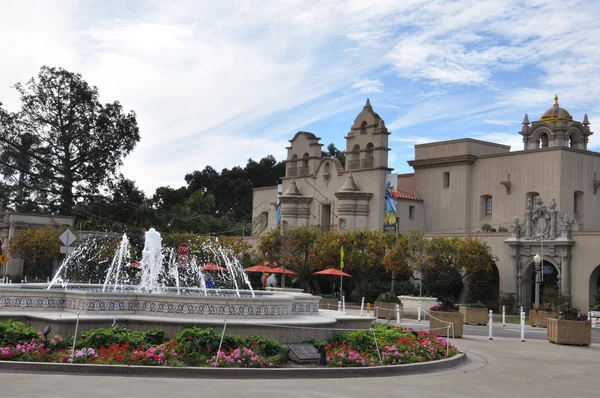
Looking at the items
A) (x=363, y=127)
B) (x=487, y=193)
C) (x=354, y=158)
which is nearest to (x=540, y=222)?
(x=487, y=193)

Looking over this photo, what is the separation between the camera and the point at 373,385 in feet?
44.5

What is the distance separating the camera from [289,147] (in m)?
67.9

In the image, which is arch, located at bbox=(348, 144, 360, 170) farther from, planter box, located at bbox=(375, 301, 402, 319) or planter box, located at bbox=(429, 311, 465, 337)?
planter box, located at bbox=(429, 311, 465, 337)

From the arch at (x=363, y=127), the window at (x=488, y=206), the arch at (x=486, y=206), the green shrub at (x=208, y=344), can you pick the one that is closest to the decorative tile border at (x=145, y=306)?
the green shrub at (x=208, y=344)

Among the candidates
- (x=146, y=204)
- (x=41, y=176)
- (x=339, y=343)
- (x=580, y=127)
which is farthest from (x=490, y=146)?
(x=339, y=343)

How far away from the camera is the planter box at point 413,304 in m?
38.9

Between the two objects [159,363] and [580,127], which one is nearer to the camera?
[159,363]

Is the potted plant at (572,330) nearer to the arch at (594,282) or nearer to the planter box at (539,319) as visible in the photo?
the planter box at (539,319)

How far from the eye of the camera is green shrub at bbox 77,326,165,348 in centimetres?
1481

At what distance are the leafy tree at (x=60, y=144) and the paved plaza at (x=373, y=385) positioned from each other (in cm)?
6143

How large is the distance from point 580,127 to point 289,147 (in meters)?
23.6

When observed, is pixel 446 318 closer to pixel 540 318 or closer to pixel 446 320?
pixel 446 320

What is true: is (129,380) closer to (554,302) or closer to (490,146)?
(554,302)

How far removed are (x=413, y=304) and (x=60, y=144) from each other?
148 ft
